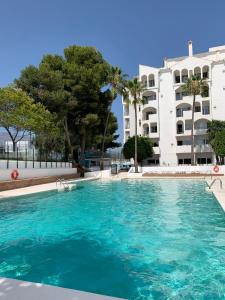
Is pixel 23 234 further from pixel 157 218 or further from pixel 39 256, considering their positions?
pixel 157 218

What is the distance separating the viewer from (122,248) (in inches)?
359

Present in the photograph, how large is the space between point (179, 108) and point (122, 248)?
49730mm

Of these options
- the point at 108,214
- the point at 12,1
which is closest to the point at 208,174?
the point at 108,214

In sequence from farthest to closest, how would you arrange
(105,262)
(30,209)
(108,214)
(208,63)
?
(208,63) → (30,209) → (108,214) → (105,262)

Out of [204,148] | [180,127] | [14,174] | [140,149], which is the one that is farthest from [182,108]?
[14,174]

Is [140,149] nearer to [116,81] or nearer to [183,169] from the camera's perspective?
[183,169]

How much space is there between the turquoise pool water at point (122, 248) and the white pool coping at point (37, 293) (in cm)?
175

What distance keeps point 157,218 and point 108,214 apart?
2.59 metres

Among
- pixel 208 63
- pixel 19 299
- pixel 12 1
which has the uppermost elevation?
pixel 208 63

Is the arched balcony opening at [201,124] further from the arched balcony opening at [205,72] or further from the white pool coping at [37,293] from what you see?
the white pool coping at [37,293]

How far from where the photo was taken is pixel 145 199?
63.5ft

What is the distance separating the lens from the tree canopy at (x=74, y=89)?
35.8 meters

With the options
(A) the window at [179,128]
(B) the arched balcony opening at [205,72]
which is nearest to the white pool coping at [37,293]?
(A) the window at [179,128]

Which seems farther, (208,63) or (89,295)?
(208,63)
